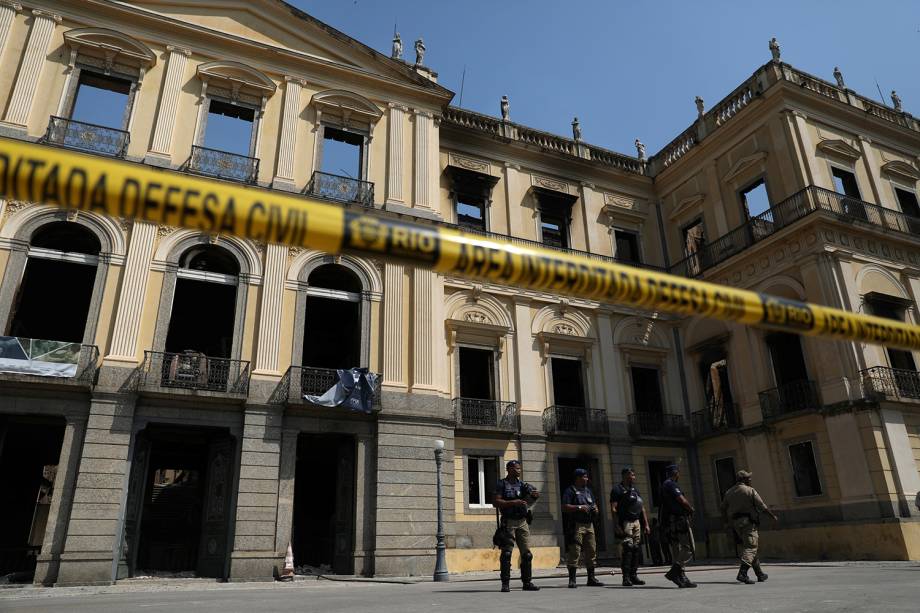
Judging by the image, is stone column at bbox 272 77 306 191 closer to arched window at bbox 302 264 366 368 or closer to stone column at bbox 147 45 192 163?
arched window at bbox 302 264 366 368

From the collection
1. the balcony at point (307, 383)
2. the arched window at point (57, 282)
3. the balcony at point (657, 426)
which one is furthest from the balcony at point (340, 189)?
the balcony at point (657, 426)

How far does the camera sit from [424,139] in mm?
19453

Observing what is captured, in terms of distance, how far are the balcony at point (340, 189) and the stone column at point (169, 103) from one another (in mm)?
3638

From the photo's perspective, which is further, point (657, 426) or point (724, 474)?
point (657, 426)

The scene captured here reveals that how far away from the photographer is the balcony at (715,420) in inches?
783

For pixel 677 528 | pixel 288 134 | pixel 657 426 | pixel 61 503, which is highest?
pixel 288 134

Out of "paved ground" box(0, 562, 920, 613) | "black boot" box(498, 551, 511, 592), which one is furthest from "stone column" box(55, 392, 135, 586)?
"black boot" box(498, 551, 511, 592)

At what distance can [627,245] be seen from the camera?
2405cm

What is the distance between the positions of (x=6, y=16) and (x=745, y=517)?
64.2 feet

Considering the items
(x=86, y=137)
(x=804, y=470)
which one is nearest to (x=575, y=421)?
(x=804, y=470)

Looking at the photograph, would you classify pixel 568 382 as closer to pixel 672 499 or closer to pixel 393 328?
pixel 393 328

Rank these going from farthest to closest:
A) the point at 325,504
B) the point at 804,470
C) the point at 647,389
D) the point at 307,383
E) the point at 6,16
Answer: the point at 647,389, the point at 325,504, the point at 804,470, the point at 6,16, the point at 307,383

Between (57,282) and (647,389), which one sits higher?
(57,282)

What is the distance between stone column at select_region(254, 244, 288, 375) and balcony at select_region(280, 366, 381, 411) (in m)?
0.50
